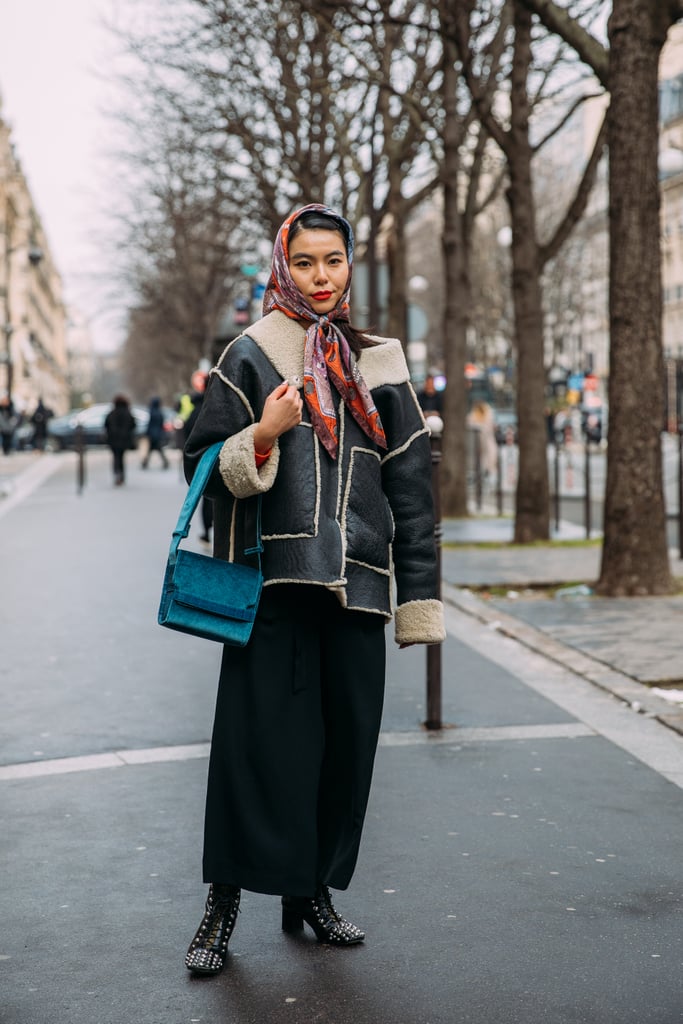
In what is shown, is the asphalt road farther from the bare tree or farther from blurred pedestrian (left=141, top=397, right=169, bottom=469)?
blurred pedestrian (left=141, top=397, right=169, bottom=469)

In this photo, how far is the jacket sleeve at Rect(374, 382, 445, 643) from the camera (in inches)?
165

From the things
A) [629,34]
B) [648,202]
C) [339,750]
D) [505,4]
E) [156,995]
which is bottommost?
[156,995]

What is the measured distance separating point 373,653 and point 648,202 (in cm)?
794

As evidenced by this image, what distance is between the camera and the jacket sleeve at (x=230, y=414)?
3.99 meters

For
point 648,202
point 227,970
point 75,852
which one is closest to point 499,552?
point 648,202

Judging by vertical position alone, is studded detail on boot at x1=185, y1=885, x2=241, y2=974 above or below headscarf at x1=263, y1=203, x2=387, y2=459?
below

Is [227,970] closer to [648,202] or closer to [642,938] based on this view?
[642,938]

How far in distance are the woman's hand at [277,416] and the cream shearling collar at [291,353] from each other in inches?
4.4

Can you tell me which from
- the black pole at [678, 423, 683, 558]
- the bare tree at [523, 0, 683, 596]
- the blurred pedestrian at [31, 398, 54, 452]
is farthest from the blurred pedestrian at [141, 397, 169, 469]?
the bare tree at [523, 0, 683, 596]

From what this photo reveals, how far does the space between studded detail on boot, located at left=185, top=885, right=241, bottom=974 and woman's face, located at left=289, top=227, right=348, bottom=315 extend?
1.46 metres

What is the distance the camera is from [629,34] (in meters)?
11.2

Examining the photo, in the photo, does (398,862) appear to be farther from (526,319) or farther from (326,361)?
(526,319)

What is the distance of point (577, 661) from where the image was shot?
28.8 ft

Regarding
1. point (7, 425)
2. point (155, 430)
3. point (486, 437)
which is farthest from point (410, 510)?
point (7, 425)
